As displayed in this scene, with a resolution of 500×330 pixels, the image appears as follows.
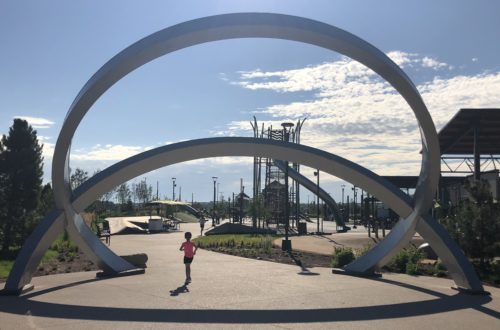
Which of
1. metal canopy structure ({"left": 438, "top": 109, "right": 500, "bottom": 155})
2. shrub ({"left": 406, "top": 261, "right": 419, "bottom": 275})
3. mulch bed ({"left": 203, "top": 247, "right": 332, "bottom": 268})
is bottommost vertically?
mulch bed ({"left": 203, "top": 247, "right": 332, "bottom": 268})

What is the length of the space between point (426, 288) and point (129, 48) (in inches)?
381

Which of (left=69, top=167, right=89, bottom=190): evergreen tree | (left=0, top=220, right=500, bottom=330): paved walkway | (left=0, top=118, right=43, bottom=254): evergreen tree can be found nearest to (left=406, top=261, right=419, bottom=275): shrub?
(left=0, top=220, right=500, bottom=330): paved walkway

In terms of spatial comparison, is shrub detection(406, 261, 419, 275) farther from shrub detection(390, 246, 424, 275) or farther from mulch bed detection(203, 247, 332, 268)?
mulch bed detection(203, 247, 332, 268)

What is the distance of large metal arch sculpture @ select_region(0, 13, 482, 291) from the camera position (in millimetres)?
10820

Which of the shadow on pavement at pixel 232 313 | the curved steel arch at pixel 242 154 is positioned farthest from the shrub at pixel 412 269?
the shadow on pavement at pixel 232 313

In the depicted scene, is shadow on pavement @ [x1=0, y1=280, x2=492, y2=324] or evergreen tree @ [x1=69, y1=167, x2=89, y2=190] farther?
evergreen tree @ [x1=69, y1=167, x2=89, y2=190]

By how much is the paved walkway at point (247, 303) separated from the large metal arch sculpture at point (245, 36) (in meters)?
1.25

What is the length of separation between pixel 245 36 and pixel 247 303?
6.03 meters

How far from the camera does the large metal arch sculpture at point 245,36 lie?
1082cm

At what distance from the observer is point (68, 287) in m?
12.2

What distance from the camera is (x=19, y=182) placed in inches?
816

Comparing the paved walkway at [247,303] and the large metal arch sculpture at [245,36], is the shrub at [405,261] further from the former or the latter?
the large metal arch sculpture at [245,36]

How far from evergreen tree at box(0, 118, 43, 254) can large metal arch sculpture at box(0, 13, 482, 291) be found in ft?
27.4

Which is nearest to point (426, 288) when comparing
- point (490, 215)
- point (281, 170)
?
point (490, 215)
